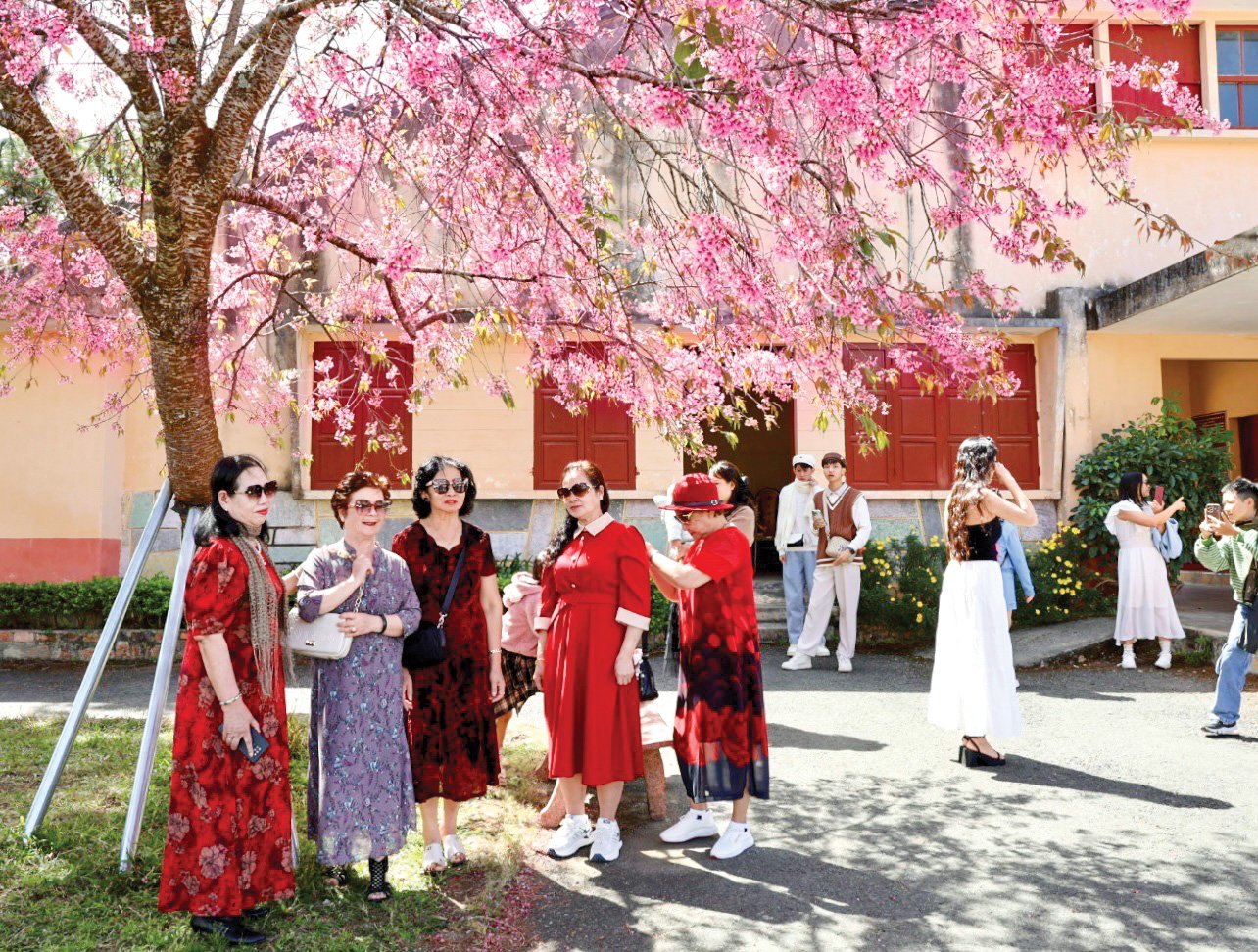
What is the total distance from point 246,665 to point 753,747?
7.09ft

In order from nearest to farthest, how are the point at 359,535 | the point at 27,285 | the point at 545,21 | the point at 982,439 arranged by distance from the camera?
the point at 359,535
the point at 545,21
the point at 982,439
the point at 27,285

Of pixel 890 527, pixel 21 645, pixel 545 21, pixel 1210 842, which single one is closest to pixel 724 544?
pixel 1210 842

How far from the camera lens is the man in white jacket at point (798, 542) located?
9367 millimetres

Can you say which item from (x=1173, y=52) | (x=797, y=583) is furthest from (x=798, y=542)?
(x=1173, y=52)

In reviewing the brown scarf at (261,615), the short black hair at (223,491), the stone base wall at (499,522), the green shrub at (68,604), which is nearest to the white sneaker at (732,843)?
the brown scarf at (261,615)

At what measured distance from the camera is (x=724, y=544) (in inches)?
173

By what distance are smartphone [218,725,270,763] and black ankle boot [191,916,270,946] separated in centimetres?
57

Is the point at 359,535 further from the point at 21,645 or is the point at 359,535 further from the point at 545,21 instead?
the point at 21,645

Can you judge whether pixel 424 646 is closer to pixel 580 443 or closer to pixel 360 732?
pixel 360 732

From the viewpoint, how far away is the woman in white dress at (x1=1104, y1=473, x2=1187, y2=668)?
856cm

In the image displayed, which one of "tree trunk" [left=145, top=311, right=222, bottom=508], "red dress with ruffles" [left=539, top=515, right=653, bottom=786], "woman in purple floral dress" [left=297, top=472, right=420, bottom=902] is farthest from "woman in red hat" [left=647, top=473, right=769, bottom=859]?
"tree trunk" [left=145, top=311, right=222, bottom=508]

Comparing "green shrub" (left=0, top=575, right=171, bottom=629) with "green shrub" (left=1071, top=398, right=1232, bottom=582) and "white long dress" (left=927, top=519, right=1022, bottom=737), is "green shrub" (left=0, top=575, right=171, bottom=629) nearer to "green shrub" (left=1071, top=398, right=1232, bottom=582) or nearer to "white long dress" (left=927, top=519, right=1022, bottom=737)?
"white long dress" (left=927, top=519, right=1022, bottom=737)

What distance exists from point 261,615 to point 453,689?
3.18ft

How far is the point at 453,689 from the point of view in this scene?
13.8ft
